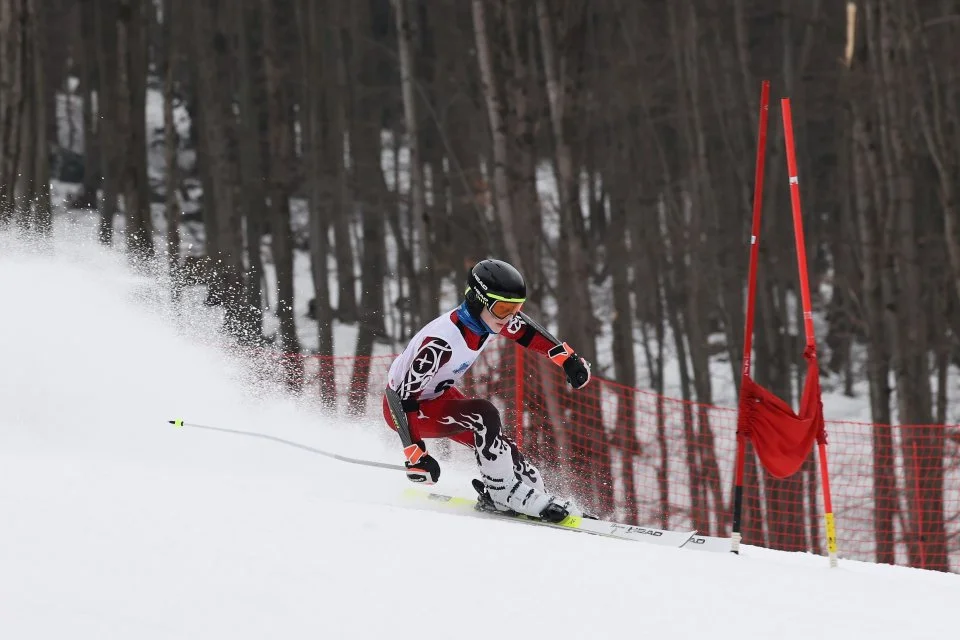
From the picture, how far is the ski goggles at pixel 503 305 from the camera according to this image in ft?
21.7

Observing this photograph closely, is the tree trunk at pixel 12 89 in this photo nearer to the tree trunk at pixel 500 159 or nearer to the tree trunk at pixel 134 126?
the tree trunk at pixel 134 126

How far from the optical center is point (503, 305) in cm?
664

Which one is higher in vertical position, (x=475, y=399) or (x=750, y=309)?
(x=750, y=309)

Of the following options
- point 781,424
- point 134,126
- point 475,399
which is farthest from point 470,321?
point 134,126

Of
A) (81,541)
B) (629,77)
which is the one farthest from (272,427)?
(629,77)

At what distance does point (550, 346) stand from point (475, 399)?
678 millimetres

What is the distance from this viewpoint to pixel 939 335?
18.2 metres

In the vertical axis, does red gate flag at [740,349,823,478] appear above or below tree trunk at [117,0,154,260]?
below

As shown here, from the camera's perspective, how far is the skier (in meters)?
6.66

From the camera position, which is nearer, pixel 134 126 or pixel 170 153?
pixel 134 126

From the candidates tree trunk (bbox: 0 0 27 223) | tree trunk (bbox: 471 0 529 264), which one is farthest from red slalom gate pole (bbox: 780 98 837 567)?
tree trunk (bbox: 0 0 27 223)

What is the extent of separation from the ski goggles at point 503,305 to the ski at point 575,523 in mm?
1289

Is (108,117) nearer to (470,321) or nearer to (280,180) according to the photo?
(280,180)

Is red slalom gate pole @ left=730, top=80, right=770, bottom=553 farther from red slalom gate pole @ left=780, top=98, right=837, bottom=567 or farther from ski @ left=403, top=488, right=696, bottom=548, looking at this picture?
ski @ left=403, top=488, right=696, bottom=548
